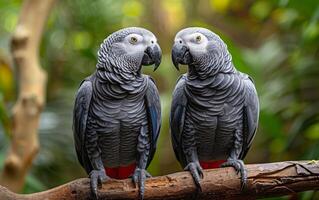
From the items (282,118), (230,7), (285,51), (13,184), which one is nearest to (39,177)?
(13,184)

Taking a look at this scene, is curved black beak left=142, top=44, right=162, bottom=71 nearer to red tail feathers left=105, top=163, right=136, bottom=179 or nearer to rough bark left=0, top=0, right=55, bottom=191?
red tail feathers left=105, top=163, right=136, bottom=179

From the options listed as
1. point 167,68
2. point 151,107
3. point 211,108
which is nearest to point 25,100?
point 151,107

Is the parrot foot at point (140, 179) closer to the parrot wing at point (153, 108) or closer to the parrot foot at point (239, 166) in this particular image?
the parrot wing at point (153, 108)

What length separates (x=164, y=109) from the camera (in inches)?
101

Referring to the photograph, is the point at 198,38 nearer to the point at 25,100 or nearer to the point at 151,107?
the point at 151,107

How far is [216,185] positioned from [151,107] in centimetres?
26

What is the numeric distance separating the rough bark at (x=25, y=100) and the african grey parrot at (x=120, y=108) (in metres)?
0.60

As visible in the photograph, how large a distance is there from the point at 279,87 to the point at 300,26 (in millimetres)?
333

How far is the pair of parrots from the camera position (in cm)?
125

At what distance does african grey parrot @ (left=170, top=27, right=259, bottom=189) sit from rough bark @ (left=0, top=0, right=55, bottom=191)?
0.73m

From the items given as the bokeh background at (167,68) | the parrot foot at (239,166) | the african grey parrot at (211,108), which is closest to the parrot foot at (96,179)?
the african grey parrot at (211,108)

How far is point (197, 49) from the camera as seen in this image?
124 centimetres

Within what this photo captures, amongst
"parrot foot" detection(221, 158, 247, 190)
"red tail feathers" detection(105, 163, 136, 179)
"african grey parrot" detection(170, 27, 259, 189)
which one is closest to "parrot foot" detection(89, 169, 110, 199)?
"red tail feathers" detection(105, 163, 136, 179)

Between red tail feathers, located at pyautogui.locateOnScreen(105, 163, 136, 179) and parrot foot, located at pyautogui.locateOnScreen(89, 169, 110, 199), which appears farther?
red tail feathers, located at pyautogui.locateOnScreen(105, 163, 136, 179)
